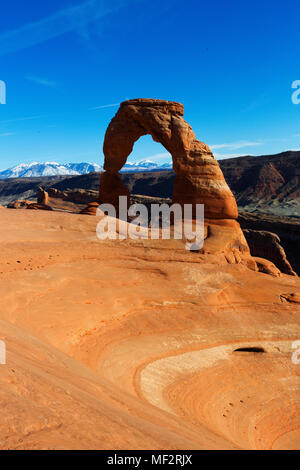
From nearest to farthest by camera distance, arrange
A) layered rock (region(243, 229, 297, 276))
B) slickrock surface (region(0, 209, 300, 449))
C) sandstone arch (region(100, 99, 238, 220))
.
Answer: slickrock surface (region(0, 209, 300, 449)), sandstone arch (region(100, 99, 238, 220)), layered rock (region(243, 229, 297, 276))

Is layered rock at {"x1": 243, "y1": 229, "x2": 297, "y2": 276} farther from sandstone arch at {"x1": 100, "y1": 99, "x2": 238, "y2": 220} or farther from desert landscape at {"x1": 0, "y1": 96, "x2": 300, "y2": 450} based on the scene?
desert landscape at {"x1": 0, "y1": 96, "x2": 300, "y2": 450}

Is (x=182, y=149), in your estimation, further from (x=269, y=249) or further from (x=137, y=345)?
(x=269, y=249)

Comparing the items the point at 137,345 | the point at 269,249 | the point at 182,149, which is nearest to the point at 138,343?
the point at 137,345

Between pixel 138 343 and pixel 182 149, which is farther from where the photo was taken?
pixel 182 149

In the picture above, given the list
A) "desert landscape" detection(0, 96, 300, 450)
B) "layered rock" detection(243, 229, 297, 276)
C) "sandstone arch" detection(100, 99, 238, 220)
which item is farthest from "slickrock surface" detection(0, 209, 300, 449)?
"layered rock" detection(243, 229, 297, 276)

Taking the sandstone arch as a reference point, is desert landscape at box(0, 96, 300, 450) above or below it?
below

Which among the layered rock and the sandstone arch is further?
the layered rock
